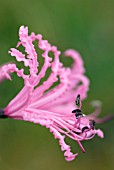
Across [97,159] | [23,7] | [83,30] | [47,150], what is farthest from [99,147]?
[23,7]

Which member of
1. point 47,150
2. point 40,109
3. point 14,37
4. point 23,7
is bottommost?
point 40,109

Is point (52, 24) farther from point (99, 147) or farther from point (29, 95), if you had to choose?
point (29, 95)

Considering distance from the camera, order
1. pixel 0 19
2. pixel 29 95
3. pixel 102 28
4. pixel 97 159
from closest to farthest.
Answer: pixel 29 95 < pixel 0 19 < pixel 97 159 < pixel 102 28

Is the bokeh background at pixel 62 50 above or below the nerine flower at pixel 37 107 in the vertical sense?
above

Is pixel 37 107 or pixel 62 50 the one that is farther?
pixel 62 50

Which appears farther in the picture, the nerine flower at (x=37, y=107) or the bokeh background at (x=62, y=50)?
the bokeh background at (x=62, y=50)

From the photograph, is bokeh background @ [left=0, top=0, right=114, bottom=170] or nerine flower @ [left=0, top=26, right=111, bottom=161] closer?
nerine flower @ [left=0, top=26, right=111, bottom=161]

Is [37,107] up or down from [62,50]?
down

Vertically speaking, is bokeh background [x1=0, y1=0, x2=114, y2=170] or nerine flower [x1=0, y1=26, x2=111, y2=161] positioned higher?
bokeh background [x1=0, y1=0, x2=114, y2=170]
